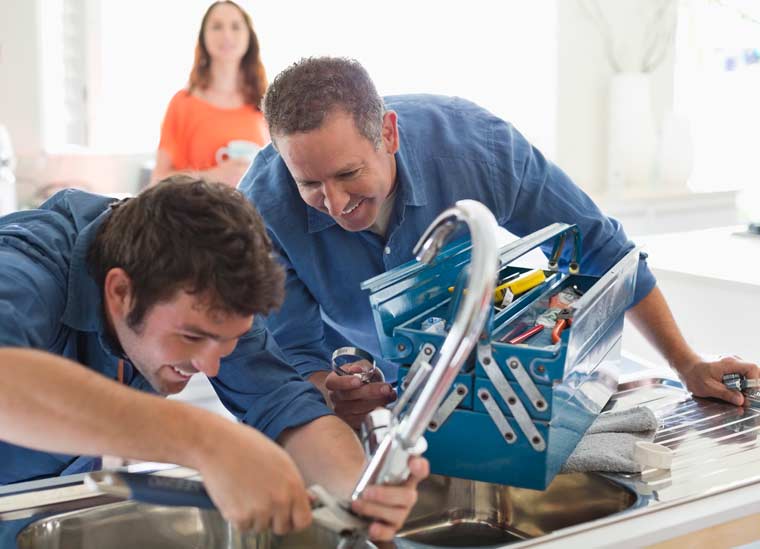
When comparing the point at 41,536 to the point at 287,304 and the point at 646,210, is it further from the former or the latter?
the point at 646,210

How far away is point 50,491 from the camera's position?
1.20 metres

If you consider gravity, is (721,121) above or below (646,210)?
above

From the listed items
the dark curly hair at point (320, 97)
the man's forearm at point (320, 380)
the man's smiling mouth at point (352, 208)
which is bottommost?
the man's forearm at point (320, 380)

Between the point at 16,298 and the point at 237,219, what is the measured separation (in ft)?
0.84

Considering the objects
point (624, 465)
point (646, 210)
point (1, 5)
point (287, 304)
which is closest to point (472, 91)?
point (646, 210)

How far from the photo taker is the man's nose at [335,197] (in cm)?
140

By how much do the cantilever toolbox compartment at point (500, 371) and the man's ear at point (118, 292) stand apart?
0.96 feet

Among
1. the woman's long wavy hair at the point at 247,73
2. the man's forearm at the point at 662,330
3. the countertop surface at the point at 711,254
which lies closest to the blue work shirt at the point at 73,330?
the man's forearm at the point at 662,330

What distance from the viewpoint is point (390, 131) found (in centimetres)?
155

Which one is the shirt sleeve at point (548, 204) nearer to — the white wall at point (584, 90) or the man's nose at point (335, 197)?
the man's nose at point (335, 197)

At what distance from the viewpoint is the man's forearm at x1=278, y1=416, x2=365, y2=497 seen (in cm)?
119

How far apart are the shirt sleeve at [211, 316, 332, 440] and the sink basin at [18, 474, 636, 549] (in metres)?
0.14

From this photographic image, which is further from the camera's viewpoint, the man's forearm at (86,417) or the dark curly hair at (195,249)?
the dark curly hair at (195,249)

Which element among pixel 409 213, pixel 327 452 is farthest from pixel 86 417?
pixel 409 213
